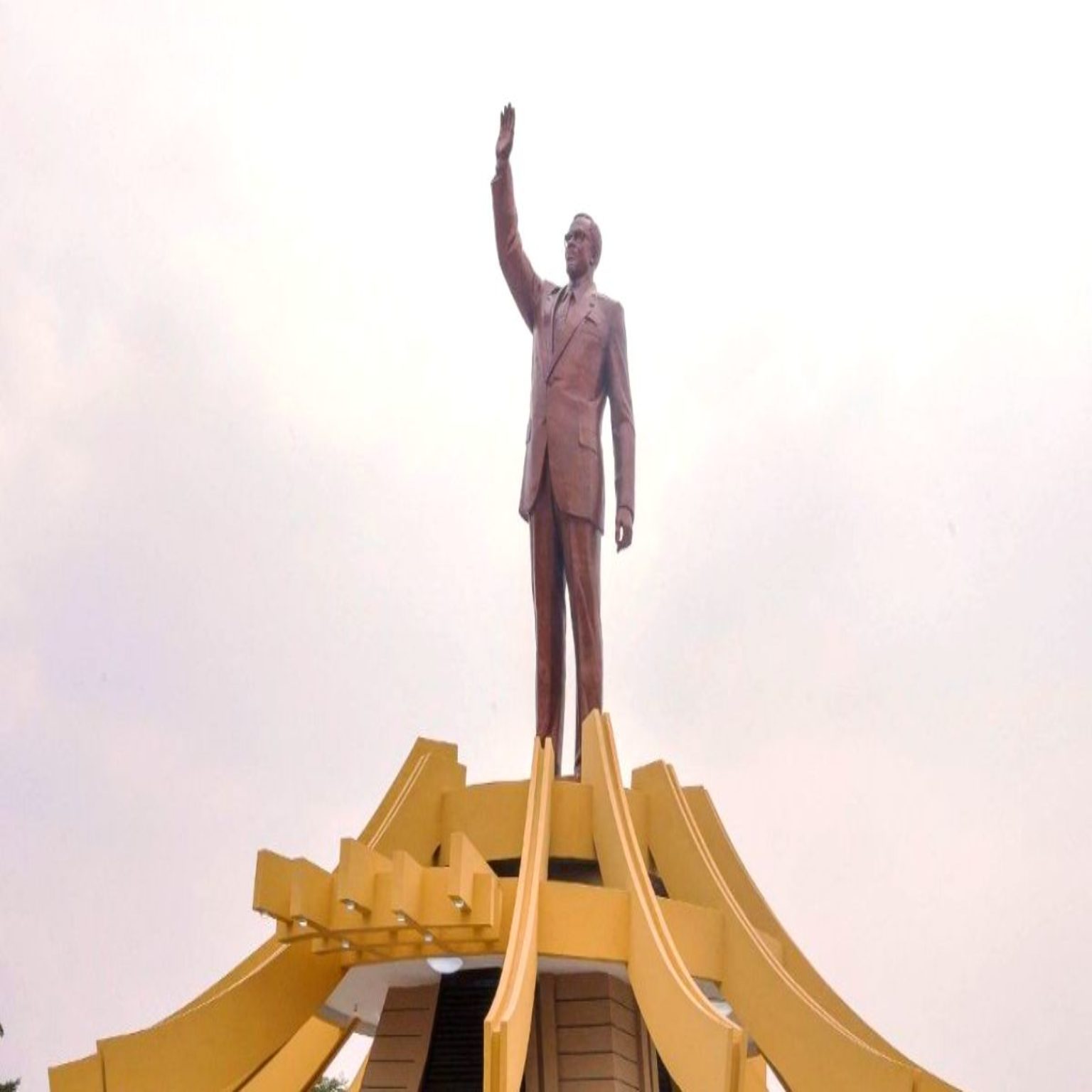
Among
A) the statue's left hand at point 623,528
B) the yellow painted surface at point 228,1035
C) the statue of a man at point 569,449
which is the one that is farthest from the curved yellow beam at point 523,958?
the statue's left hand at point 623,528

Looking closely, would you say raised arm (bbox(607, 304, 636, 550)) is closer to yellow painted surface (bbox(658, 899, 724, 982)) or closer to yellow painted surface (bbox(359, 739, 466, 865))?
yellow painted surface (bbox(359, 739, 466, 865))

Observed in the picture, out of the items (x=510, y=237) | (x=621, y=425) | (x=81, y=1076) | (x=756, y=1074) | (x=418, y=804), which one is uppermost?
(x=510, y=237)

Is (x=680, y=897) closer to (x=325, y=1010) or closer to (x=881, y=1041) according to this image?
(x=881, y=1041)

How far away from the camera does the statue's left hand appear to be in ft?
35.2

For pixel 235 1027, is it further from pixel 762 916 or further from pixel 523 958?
pixel 762 916

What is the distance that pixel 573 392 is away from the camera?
10.7 m

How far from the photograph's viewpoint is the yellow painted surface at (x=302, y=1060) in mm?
10055

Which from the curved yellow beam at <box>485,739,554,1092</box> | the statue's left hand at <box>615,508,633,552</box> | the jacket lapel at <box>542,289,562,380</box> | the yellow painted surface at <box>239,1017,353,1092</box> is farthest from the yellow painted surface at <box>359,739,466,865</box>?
the jacket lapel at <box>542,289,562,380</box>

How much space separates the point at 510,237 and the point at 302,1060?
6.28 m

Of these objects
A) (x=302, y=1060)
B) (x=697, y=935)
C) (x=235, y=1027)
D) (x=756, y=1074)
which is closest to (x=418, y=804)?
(x=235, y=1027)

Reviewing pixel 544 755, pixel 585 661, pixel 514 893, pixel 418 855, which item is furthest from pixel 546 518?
pixel 514 893

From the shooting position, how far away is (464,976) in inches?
364

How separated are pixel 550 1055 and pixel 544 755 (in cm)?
191

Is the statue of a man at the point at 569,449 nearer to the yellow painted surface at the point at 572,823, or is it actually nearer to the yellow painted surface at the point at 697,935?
the yellow painted surface at the point at 572,823
